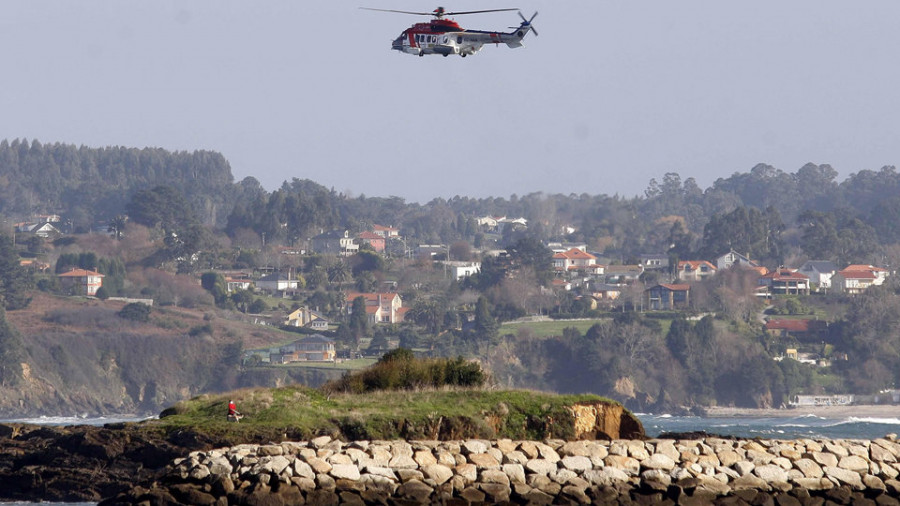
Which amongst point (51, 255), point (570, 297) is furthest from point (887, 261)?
point (51, 255)

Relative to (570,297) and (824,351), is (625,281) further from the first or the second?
(824,351)

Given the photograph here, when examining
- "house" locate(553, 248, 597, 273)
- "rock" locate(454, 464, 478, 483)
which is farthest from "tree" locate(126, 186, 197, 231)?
"rock" locate(454, 464, 478, 483)

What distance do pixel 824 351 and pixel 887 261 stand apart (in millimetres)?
50249

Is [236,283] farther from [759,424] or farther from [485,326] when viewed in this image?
[759,424]

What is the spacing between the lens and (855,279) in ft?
525

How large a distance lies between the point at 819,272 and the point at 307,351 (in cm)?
6031

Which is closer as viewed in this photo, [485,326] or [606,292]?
[485,326]

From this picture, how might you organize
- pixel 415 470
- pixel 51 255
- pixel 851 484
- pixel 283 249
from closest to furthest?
pixel 415 470 < pixel 851 484 < pixel 51 255 < pixel 283 249

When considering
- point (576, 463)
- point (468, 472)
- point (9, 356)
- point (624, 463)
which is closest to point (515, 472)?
point (468, 472)

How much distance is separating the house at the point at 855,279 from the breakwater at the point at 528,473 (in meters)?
134

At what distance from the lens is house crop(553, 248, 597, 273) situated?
18050 centimetres

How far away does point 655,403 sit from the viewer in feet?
413

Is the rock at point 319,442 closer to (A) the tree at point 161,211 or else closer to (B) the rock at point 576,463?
(B) the rock at point 576,463

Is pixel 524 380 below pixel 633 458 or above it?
below
